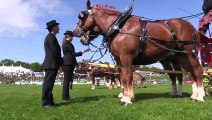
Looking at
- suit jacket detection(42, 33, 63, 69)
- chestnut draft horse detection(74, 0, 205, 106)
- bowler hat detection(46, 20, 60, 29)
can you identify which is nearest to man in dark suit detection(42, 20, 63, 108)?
suit jacket detection(42, 33, 63, 69)

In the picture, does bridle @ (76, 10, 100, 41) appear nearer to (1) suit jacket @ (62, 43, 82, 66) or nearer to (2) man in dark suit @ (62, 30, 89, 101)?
(2) man in dark suit @ (62, 30, 89, 101)

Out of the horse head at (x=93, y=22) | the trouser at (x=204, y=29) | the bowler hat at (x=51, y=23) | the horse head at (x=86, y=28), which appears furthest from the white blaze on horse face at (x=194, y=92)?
the bowler hat at (x=51, y=23)

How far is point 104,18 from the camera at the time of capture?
10.8m

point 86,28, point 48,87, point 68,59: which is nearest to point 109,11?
point 86,28

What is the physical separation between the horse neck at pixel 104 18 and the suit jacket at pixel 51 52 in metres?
1.76

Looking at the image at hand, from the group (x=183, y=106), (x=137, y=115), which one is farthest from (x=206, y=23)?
(x=137, y=115)

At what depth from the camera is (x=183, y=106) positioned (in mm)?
8680

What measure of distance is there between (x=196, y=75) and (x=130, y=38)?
2.48 meters

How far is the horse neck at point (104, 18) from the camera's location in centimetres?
1073

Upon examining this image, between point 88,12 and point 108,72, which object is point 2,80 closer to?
point 108,72

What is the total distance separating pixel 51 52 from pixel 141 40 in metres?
2.65

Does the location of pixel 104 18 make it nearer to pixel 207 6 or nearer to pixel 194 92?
pixel 207 6

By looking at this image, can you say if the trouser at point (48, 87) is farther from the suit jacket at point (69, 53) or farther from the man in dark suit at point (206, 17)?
the man in dark suit at point (206, 17)

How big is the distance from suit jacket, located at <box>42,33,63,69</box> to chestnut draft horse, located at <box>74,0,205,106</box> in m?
1.70
